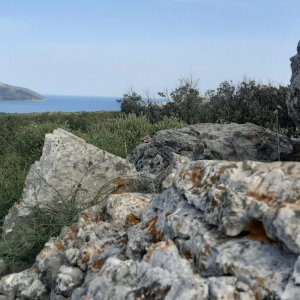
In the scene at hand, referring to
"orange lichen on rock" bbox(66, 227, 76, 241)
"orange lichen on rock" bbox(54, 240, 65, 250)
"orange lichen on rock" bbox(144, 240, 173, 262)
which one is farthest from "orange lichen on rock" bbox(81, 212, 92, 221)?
"orange lichen on rock" bbox(144, 240, 173, 262)

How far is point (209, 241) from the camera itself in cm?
319

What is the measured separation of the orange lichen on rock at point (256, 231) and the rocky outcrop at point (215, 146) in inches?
146

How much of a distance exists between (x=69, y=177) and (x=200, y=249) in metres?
3.97

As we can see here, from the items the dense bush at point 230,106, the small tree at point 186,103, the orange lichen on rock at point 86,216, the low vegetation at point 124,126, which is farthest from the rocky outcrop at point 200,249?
the small tree at point 186,103

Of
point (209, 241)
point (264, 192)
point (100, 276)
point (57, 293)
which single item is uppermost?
point (264, 192)

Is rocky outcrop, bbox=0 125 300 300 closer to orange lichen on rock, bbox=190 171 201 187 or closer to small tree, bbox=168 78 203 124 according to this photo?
orange lichen on rock, bbox=190 171 201 187

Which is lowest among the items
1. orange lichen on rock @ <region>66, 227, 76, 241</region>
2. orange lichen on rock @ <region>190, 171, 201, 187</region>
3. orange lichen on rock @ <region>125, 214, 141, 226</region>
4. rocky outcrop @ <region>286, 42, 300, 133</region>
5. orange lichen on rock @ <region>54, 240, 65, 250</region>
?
orange lichen on rock @ <region>54, 240, 65, 250</region>

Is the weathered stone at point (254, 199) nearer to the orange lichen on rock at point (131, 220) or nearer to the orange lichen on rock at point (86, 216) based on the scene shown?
the orange lichen on rock at point (131, 220)

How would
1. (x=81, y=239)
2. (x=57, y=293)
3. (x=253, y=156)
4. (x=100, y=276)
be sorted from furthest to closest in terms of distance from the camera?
1. (x=253, y=156)
2. (x=81, y=239)
3. (x=57, y=293)
4. (x=100, y=276)

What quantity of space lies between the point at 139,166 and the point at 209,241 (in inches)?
212

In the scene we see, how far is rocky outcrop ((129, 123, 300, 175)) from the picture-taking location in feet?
24.5

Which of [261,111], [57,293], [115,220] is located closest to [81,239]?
[115,220]

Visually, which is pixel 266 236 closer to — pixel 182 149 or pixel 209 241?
pixel 209 241

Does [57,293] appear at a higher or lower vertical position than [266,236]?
lower
